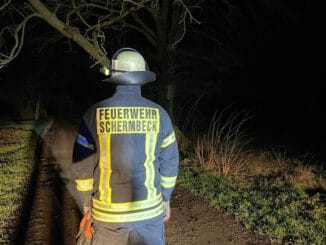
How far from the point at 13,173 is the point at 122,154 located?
696cm

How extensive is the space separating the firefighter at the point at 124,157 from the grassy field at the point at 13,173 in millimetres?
3052

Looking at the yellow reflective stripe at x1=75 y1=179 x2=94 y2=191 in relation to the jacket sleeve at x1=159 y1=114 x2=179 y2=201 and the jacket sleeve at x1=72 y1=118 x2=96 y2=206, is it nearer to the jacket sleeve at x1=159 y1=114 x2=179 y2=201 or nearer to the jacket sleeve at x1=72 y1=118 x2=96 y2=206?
the jacket sleeve at x1=72 y1=118 x2=96 y2=206

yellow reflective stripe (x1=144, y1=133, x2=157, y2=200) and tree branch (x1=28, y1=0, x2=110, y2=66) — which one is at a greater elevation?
tree branch (x1=28, y1=0, x2=110, y2=66)

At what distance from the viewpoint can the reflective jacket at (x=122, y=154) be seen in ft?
9.89

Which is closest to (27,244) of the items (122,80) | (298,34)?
(122,80)

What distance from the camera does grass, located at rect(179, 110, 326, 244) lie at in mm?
5961

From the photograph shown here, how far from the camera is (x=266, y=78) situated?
17.9 metres

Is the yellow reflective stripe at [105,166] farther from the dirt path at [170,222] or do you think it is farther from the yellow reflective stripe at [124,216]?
the dirt path at [170,222]

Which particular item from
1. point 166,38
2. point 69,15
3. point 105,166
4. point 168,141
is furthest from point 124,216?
point 166,38

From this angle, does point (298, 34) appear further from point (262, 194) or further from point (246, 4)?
point (262, 194)

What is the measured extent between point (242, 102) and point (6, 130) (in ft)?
32.4

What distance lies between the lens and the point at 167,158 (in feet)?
10.7

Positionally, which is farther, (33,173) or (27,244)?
(33,173)

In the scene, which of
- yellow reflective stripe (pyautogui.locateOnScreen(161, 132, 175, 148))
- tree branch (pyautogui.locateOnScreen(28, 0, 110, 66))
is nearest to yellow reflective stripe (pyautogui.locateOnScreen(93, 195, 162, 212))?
yellow reflective stripe (pyautogui.locateOnScreen(161, 132, 175, 148))
